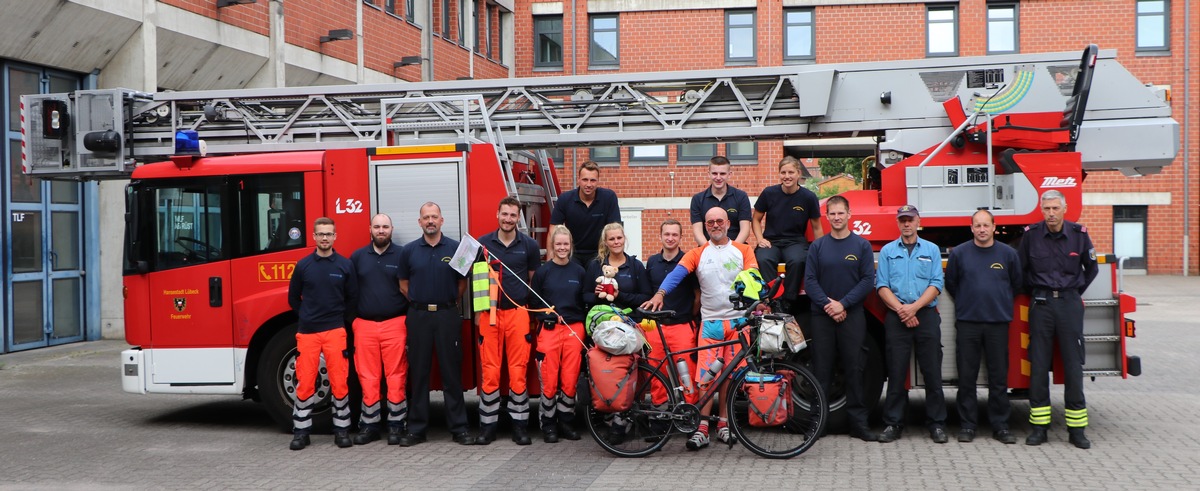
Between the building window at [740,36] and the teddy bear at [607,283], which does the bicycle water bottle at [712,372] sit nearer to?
the teddy bear at [607,283]

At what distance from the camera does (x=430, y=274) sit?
837 centimetres

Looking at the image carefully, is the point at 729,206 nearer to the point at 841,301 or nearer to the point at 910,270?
the point at 841,301

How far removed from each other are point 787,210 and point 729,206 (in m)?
0.49

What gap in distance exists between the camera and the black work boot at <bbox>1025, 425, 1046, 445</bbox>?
323 inches

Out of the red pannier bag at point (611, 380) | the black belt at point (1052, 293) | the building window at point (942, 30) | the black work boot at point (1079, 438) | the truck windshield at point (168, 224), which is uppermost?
the building window at point (942, 30)

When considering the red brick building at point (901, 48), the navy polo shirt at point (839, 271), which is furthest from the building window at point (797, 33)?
the navy polo shirt at point (839, 271)

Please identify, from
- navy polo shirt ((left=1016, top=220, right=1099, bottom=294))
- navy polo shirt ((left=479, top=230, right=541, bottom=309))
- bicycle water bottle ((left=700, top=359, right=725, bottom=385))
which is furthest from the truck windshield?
navy polo shirt ((left=1016, top=220, right=1099, bottom=294))

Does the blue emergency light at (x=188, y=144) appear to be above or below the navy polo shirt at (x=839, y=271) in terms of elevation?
above

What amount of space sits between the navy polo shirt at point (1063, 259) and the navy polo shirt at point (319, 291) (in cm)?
509

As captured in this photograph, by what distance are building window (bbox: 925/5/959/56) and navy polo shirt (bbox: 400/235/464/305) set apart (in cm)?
2453

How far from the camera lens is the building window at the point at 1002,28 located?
30188 millimetres

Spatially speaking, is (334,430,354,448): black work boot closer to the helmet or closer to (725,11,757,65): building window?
the helmet

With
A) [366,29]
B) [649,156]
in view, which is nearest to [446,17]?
[366,29]

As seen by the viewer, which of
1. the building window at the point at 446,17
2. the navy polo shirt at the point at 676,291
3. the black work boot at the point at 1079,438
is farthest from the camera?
the building window at the point at 446,17
